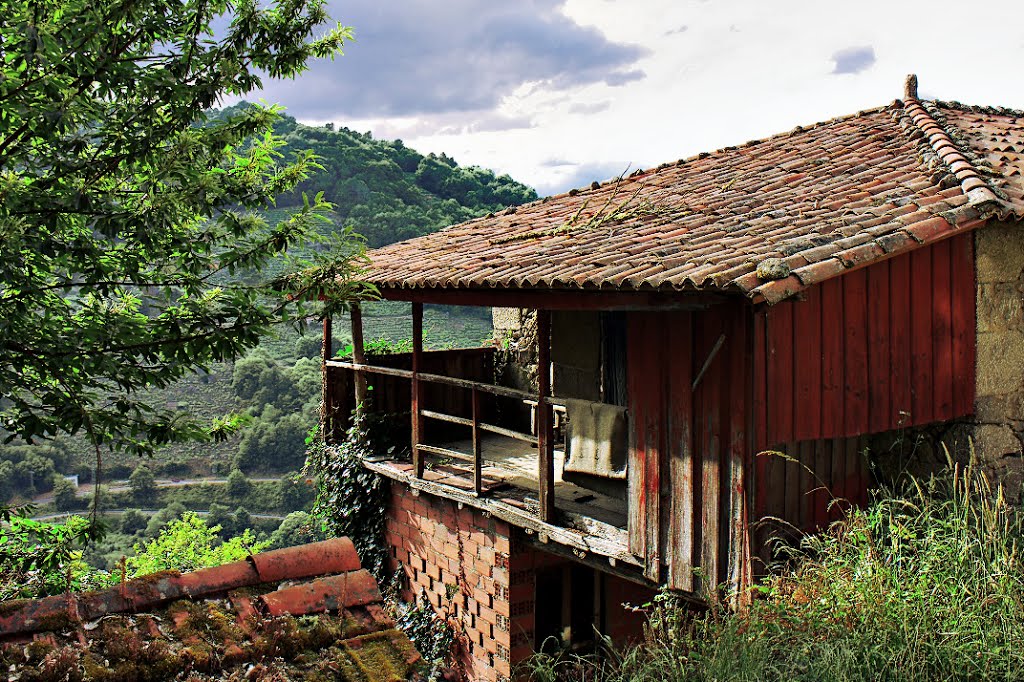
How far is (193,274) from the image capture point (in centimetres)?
561

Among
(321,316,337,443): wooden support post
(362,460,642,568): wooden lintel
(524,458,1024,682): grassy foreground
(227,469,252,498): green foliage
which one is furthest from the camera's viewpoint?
(227,469,252,498): green foliage

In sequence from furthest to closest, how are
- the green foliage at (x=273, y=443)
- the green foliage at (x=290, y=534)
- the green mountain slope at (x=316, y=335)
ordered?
the green foliage at (x=273, y=443)
the green mountain slope at (x=316, y=335)
the green foliage at (x=290, y=534)

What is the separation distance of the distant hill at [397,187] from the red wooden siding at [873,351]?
124 feet

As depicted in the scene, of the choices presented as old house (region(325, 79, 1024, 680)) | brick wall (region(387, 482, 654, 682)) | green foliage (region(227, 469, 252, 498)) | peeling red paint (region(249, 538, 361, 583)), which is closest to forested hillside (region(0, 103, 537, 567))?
green foliage (region(227, 469, 252, 498))

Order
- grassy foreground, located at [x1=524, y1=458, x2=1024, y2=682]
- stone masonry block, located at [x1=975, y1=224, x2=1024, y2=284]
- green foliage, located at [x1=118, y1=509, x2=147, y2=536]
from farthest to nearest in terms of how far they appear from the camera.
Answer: green foliage, located at [x1=118, y1=509, x2=147, y2=536] < stone masonry block, located at [x1=975, y1=224, x2=1024, y2=284] < grassy foreground, located at [x1=524, y1=458, x2=1024, y2=682]

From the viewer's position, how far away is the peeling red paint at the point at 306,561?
12.4 ft

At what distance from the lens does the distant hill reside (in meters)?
44.5

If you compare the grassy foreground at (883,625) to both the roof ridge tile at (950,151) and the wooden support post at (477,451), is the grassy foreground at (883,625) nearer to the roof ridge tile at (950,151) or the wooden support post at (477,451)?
the roof ridge tile at (950,151)

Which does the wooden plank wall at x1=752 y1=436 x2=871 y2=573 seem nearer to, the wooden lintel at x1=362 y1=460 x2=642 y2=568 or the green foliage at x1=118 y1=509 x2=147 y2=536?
the wooden lintel at x1=362 y1=460 x2=642 y2=568

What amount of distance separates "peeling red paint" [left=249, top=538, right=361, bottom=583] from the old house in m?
2.42

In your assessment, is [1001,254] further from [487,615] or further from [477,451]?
[487,615]

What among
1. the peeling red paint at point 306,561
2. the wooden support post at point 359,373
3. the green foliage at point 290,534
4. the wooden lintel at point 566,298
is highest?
the wooden lintel at point 566,298

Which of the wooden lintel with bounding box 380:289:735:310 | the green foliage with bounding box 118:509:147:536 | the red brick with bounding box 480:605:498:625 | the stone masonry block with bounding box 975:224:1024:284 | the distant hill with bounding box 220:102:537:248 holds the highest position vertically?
the distant hill with bounding box 220:102:537:248

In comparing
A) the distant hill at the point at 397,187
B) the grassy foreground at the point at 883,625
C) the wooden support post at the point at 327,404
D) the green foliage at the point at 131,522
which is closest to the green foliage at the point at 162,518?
the green foliage at the point at 131,522
